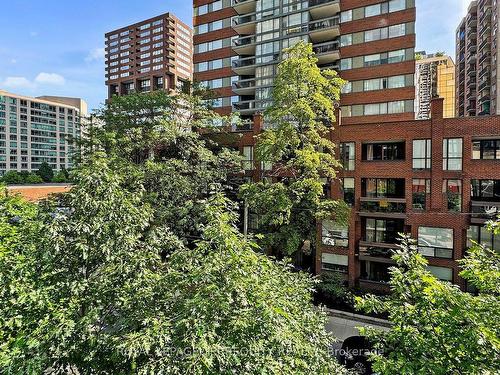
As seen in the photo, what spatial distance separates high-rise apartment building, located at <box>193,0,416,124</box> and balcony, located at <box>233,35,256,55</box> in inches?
4.3

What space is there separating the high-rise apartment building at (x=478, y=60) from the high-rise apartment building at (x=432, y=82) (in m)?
3.78

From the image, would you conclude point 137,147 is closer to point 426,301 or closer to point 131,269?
point 131,269

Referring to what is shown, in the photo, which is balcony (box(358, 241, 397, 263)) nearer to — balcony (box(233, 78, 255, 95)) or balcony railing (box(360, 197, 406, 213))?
balcony railing (box(360, 197, 406, 213))

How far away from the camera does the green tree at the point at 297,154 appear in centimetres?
1844

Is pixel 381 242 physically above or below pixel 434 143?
below

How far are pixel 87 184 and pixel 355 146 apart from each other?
19424 mm

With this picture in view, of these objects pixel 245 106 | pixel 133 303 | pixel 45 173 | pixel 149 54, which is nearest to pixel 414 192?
pixel 133 303

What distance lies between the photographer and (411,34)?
28875mm

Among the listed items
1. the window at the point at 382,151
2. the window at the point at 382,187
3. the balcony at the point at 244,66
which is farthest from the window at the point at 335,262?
the balcony at the point at 244,66

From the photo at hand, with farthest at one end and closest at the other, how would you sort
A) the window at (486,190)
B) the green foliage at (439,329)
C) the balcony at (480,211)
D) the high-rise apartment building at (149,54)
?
1. the high-rise apartment building at (149,54)
2. the window at (486,190)
3. the balcony at (480,211)
4. the green foliage at (439,329)

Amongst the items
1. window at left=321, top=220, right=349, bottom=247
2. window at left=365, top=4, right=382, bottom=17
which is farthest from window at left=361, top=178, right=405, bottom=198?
window at left=365, top=4, right=382, bottom=17

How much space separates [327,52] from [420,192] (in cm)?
1801

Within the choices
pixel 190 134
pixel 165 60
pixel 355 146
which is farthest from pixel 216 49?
pixel 165 60

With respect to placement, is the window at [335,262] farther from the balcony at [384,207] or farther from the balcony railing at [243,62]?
the balcony railing at [243,62]
